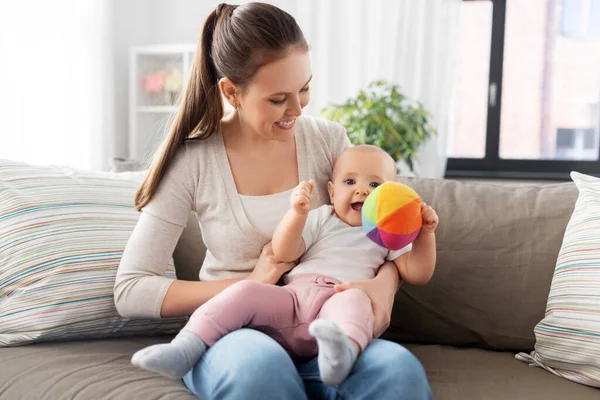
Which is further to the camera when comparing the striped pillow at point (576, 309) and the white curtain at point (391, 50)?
the white curtain at point (391, 50)

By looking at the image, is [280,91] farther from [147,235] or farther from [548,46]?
[548,46]

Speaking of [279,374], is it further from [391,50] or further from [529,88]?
[529,88]

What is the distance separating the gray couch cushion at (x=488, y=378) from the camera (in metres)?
1.30

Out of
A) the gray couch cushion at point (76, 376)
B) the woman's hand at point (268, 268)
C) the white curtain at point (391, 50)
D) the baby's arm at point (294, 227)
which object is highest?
the white curtain at point (391, 50)

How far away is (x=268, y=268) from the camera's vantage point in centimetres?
139

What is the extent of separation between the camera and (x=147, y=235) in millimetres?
1447

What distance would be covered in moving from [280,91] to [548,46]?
332 centimetres

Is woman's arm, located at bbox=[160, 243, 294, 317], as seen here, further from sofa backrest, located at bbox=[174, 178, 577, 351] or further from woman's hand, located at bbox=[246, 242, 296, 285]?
sofa backrest, located at bbox=[174, 178, 577, 351]

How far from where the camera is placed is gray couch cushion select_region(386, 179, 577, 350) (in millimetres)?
1551

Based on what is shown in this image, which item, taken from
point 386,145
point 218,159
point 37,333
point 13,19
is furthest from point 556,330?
point 13,19

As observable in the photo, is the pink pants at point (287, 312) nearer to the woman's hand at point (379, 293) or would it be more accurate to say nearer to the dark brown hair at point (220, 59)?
the woman's hand at point (379, 293)

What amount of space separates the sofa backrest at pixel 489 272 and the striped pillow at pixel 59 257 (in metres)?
0.58

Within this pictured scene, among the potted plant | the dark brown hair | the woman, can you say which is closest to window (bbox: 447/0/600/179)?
the potted plant

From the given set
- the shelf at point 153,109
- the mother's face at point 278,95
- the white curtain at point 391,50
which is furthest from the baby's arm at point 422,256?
the shelf at point 153,109
